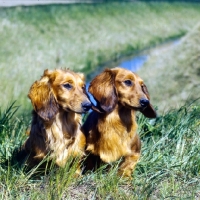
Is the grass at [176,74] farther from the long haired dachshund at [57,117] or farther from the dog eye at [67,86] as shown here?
the dog eye at [67,86]

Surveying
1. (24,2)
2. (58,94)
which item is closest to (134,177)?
(58,94)

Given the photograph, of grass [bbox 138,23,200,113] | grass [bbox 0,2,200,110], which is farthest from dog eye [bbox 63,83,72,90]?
grass [bbox 138,23,200,113]

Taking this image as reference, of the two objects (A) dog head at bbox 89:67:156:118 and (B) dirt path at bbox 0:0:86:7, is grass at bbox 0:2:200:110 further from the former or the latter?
(A) dog head at bbox 89:67:156:118

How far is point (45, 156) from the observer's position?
6.14 m

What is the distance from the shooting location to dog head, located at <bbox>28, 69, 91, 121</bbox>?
19.8ft

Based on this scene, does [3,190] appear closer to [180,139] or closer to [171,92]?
[180,139]

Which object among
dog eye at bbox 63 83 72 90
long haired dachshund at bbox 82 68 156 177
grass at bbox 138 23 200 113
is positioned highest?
dog eye at bbox 63 83 72 90

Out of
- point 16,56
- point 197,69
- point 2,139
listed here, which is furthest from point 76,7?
point 2,139

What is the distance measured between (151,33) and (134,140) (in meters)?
14.7

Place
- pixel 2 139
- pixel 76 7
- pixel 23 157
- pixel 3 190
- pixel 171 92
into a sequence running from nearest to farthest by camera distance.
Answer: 1. pixel 3 190
2. pixel 23 157
3. pixel 2 139
4. pixel 171 92
5. pixel 76 7

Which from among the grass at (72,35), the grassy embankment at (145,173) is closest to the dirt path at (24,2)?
the grass at (72,35)

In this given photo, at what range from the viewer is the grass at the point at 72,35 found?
13.4m

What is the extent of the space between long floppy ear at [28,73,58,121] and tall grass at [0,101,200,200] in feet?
1.69

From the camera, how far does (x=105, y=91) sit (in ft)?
20.2
